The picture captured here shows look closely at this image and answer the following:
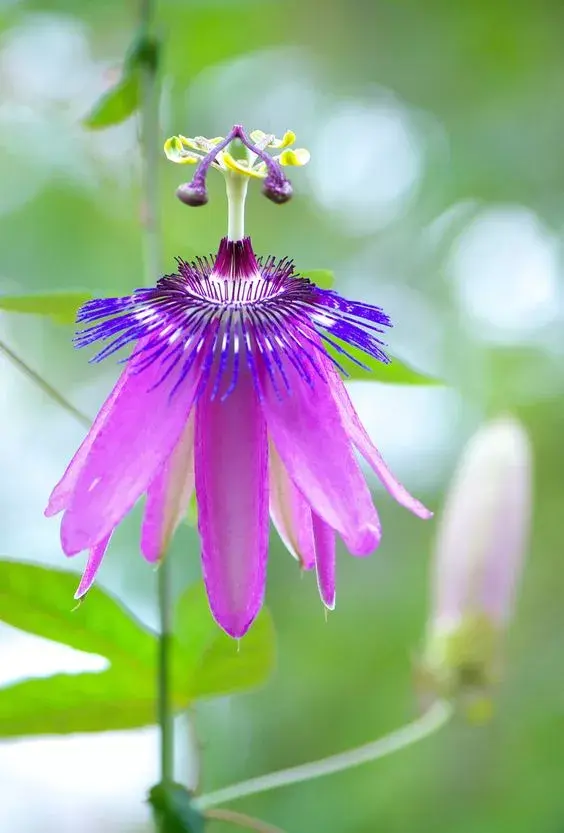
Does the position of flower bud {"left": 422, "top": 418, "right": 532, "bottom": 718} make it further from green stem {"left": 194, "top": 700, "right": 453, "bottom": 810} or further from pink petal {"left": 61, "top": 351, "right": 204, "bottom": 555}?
pink petal {"left": 61, "top": 351, "right": 204, "bottom": 555}

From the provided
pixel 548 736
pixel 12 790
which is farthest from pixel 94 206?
pixel 548 736

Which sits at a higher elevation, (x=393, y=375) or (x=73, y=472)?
(x=393, y=375)

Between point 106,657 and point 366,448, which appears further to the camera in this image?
point 106,657

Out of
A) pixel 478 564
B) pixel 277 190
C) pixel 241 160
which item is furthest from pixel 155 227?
pixel 478 564

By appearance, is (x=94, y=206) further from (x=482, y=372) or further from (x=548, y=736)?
(x=548, y=736)

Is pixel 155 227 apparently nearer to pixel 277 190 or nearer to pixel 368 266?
pixel 277 190
